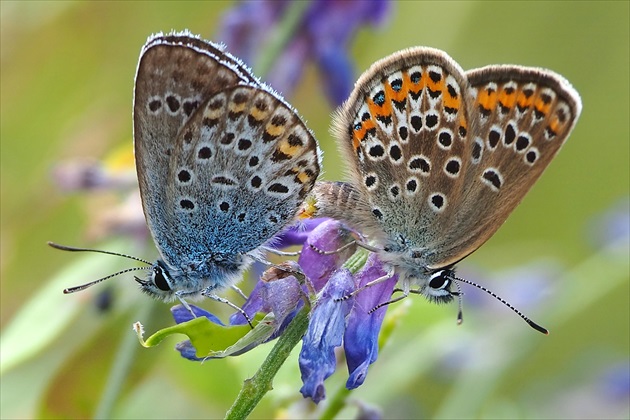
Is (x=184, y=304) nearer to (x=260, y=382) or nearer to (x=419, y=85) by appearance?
(x=260, y=382)

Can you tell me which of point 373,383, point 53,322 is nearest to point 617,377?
point 373,383

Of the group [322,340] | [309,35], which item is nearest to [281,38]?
[309,35]

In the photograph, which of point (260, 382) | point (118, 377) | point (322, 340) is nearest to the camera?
point (260, 382)

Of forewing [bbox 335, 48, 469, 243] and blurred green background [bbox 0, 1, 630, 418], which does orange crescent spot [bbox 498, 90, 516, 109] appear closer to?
forewing [bbox 335, 48, 469, 243]

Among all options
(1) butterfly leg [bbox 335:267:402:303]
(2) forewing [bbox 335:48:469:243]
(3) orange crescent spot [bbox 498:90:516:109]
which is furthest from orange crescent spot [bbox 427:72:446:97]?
(1) butterfly leg [bbox 335:267:402:303]

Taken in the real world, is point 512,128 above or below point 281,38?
below
